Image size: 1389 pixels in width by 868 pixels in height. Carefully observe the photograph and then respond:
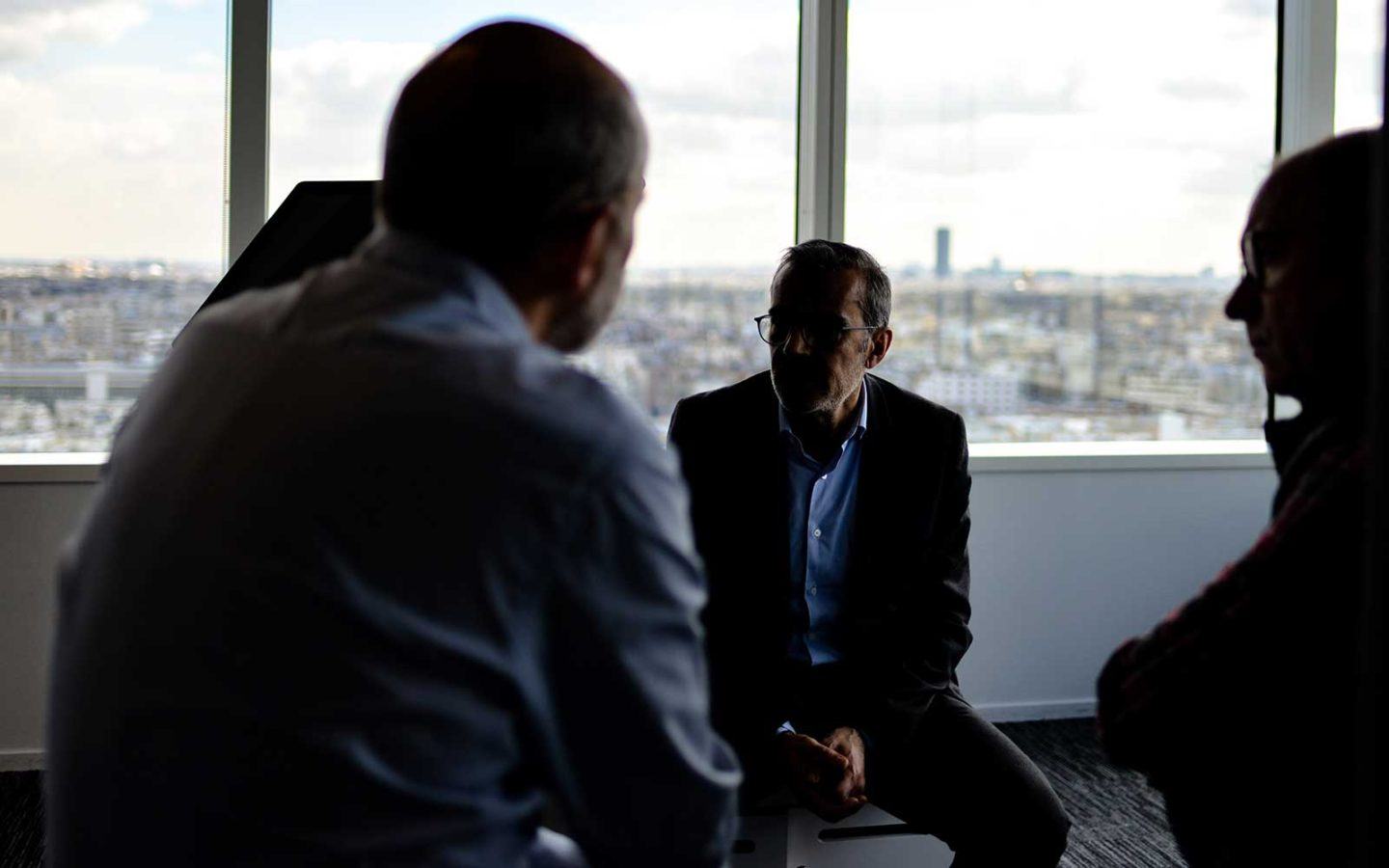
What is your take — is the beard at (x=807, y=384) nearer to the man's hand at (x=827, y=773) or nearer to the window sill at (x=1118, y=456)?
the man's hand at (x=827, y=773)

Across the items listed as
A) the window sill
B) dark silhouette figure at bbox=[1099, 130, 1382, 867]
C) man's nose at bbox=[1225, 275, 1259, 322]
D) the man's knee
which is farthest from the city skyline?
dark silhouette figure at bbox=[1099, 130, 1382, 867]

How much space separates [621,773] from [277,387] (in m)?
0.37

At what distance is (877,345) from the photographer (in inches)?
A: 93.4

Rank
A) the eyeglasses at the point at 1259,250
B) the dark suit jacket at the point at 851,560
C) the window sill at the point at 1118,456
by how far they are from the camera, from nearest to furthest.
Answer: the eyeglasses at the point at 1259,250 → the dark suit jacket at the point at 851,560 → the window sill at the point at 1118,456

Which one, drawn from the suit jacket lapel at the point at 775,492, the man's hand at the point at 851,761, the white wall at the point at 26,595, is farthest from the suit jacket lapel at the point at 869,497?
the white wall at the point at 26,595

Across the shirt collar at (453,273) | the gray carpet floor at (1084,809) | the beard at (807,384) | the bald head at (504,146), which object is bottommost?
the gray carpet floor at (1084,809)

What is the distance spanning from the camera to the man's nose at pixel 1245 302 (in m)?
1.16

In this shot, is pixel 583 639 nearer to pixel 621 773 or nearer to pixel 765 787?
pixel 621 773

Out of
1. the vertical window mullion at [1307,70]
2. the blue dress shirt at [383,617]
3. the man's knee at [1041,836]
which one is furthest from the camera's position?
the vertical window mullion at [1307,70]

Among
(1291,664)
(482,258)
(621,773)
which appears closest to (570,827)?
(621,773)

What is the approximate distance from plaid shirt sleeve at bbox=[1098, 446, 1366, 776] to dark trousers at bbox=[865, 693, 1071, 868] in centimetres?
90

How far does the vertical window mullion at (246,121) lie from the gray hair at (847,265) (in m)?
1.78

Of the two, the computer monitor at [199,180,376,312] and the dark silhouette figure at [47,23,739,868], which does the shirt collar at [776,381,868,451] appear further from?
the dark silhouette figure at [47,23,739,868]

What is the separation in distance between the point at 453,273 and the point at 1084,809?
2.69 meters
